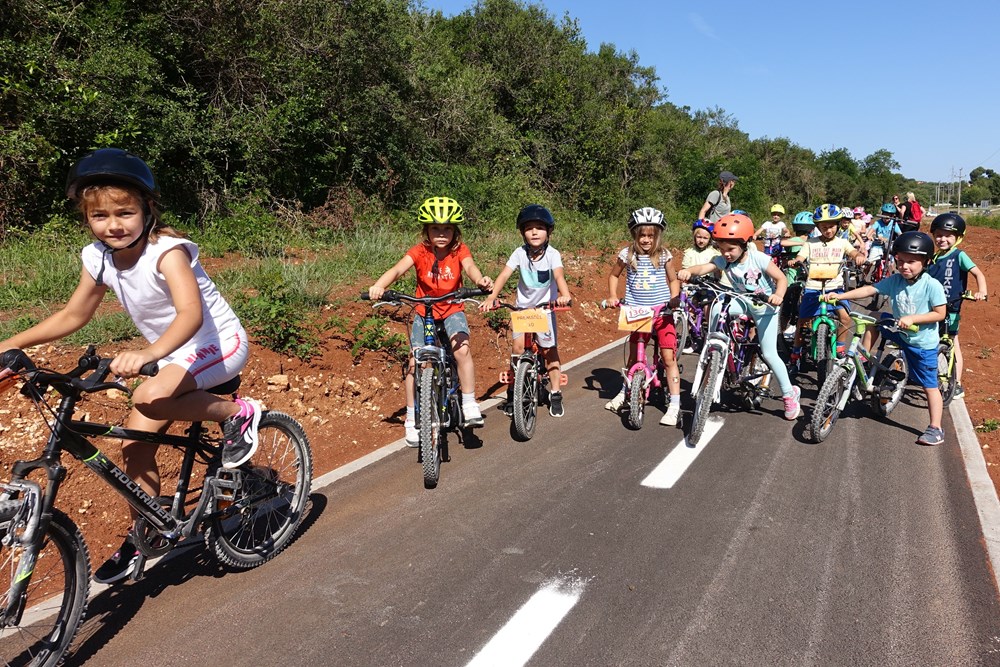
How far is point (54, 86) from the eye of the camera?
376 inches

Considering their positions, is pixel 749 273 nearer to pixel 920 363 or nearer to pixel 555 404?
pixel 920 363

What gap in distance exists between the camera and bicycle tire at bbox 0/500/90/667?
274 centimetres

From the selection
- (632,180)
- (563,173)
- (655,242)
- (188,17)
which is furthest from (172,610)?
(632,180)

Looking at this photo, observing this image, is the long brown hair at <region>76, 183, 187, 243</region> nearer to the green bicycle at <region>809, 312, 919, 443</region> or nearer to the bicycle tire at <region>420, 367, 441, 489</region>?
the bicycle tire at <region>420, 367, 441, 489</region>

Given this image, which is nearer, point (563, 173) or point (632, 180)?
point (563, 173)

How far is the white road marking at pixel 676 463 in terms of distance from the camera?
491cm

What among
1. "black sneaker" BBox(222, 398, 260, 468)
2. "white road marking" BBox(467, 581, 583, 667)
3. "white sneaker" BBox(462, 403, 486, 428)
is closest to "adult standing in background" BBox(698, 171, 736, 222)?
"white sneaker" BBox(462, 403, 486, 428)

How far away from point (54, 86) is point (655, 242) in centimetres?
935

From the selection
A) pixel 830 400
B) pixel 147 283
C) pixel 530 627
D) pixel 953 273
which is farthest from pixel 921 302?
pixel 147 283

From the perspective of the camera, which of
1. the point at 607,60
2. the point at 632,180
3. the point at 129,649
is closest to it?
the point at 129,649

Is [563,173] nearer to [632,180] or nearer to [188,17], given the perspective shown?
[632,180]

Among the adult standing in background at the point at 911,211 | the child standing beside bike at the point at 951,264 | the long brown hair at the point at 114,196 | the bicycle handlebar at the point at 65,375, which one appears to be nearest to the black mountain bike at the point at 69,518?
the bicycle handlebar at the point at 65,375

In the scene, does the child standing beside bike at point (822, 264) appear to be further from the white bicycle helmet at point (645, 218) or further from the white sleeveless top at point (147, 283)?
the white sleeveless top at point (147, 283)

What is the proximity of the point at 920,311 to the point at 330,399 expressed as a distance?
18.9 feet
